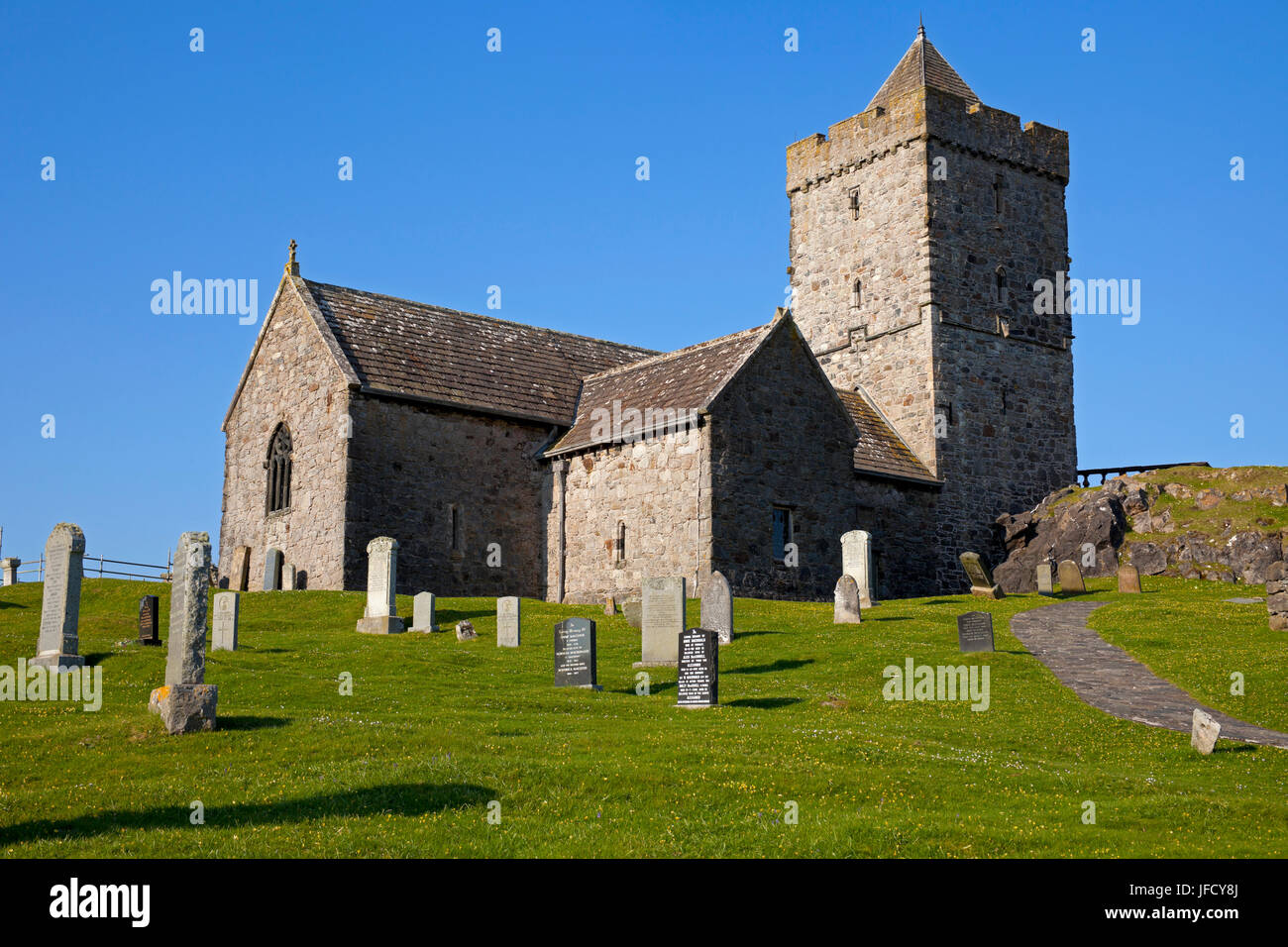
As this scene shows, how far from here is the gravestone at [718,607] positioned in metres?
25.0

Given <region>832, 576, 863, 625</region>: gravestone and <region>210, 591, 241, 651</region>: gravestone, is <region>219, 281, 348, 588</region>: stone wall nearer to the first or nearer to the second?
<region>210, 591, 241, 651</region>: gravestone

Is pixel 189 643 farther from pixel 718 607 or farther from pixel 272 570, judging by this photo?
pixel 272 570

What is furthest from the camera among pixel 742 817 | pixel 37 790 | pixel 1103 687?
pixel 1103 687

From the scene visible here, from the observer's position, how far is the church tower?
145 feet

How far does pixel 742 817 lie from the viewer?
41.4 ft

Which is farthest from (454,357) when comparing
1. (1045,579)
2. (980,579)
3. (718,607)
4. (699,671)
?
(699,671)

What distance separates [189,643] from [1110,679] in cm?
1518

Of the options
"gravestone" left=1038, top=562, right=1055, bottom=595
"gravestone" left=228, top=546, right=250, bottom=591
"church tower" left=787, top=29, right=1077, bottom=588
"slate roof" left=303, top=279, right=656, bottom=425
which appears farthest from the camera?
"church tower" left=787, top=29, right=1077, bottom=588

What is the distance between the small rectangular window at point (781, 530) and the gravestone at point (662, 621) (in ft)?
35.5

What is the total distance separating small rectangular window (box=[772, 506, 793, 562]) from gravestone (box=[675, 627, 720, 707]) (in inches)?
583

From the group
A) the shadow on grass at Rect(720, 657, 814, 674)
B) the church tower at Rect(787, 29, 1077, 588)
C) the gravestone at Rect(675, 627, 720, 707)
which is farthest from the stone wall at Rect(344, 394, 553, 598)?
the gravestone at Rect(675, 627, 720, 707)
